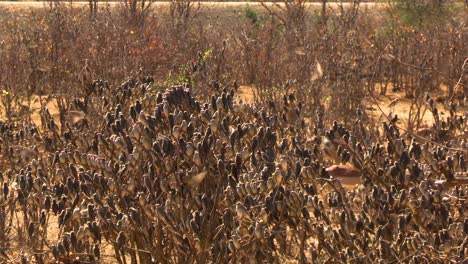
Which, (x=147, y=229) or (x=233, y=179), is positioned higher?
(x=233, y=179)

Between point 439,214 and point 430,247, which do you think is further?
point 439,214

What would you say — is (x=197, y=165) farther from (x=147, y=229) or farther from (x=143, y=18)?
(x=143, y=18)

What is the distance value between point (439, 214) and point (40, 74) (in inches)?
238

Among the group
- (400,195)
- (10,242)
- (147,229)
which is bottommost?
(10,242)

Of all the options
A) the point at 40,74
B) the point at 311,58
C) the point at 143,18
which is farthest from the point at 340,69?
the point at 143,18

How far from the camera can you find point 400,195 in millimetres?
2602

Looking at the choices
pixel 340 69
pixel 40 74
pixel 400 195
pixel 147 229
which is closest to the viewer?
pixel 400 195

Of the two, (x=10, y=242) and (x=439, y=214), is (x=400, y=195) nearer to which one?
(x=439, y=214)

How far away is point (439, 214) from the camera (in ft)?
8.60

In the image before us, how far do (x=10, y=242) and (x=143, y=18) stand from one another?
7.72 metres

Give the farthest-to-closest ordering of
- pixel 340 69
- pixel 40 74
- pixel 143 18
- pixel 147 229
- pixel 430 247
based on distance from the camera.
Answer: pixel 143 18 < pixel 40 74 < pixel 340 69 < pixel 147 229 < pixel 430 247

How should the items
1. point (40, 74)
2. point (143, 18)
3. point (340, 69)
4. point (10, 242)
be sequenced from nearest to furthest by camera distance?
point (10, 242) < point (340, 69) < point (40, 74) < point (143, 18)

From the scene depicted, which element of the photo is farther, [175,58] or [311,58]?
[175,58]

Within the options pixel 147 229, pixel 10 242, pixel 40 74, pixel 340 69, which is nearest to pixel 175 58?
pixel 40 74
